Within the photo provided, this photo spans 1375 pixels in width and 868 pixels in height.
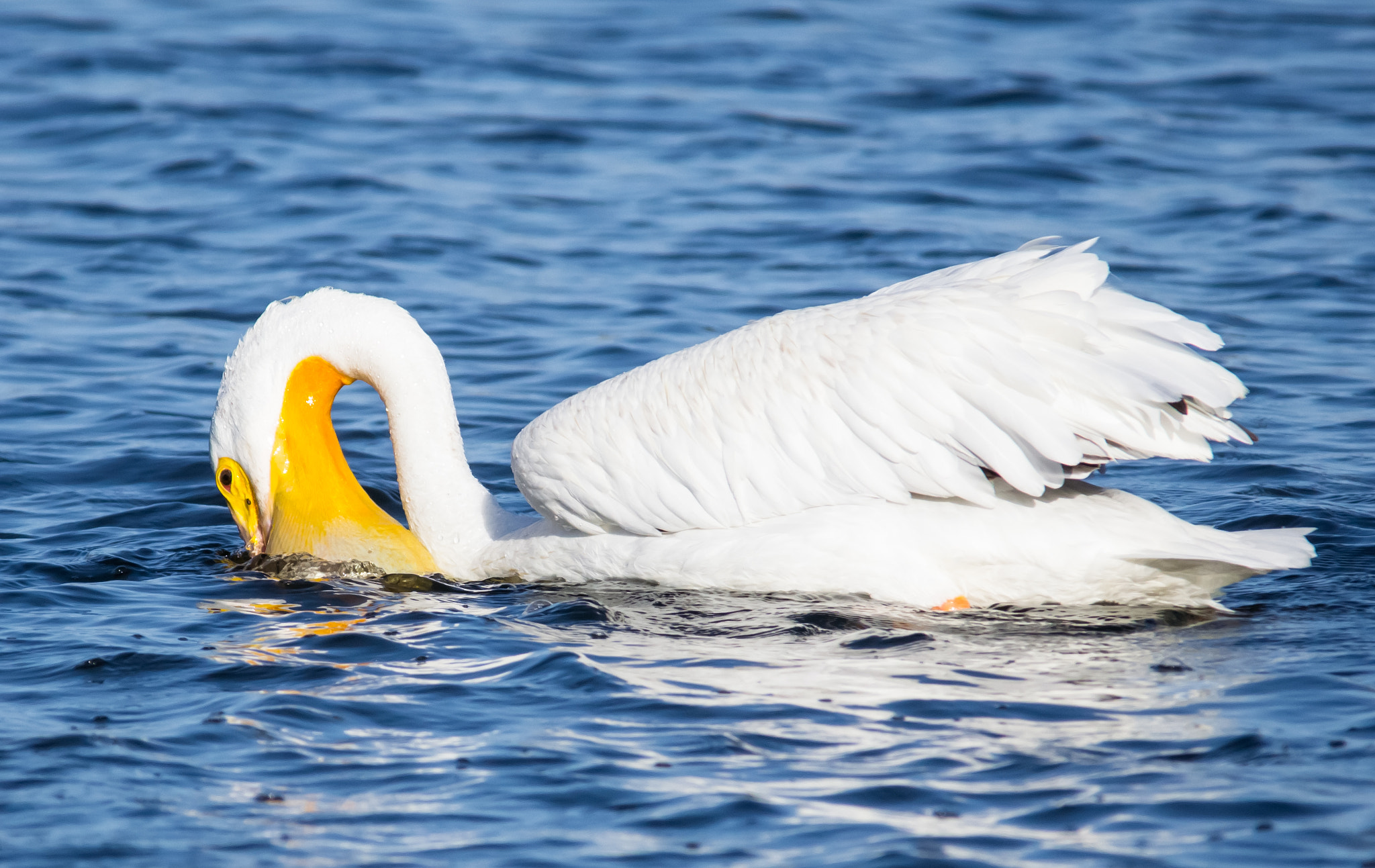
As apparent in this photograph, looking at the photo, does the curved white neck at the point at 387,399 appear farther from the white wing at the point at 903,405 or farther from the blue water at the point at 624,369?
the white wing at the point at 903,405

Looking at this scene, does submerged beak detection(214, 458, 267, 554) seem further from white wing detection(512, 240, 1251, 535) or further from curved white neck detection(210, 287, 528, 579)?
white wing detection(512, 240, 1251, 535)

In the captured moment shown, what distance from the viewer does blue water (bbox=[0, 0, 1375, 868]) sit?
410 centimetres

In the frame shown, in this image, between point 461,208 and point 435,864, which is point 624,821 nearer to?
point 435,864

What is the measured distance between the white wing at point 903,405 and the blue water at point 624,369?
0.43 meters

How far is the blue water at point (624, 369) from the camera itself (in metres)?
4.10

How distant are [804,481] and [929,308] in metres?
0.70

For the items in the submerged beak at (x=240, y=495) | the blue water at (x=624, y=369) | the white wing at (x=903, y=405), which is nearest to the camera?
the blue water at (x=624, y=369)

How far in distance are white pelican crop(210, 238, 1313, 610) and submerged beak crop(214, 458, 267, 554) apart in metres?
1.16

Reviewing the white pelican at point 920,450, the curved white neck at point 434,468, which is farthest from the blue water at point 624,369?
the curved white neck at point 434,468

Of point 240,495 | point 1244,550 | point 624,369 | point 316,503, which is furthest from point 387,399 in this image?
point 1244,550

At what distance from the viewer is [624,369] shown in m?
8.55

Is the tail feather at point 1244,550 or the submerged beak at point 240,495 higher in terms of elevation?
the submerged beak at point 240,495

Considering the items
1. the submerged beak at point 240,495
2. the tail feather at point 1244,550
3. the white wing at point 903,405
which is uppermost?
the white wing at point 903,405

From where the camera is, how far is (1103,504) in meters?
5.38
